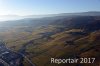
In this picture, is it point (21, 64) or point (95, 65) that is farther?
point (21, 64)

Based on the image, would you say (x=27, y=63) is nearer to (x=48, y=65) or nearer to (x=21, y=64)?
(x=21, y=64)

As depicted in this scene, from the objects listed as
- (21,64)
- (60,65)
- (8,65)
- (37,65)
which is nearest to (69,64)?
(60,65)

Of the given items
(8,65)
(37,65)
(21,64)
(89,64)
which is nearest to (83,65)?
(89,64)

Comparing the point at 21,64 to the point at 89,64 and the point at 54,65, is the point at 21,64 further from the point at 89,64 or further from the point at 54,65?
the point at 89,64

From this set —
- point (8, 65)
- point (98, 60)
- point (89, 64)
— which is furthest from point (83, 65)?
point (8, 65)

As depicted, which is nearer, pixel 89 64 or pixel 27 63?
pixel 89 64

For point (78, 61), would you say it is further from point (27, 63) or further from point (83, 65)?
point (27, 63)

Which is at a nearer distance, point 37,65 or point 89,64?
point 89,64
